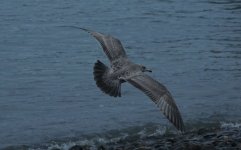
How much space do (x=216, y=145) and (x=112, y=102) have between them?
4.22 meters

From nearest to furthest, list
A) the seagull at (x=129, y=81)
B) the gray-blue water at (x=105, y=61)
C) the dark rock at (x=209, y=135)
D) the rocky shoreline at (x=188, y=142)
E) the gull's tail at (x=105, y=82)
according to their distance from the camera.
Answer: the seagull at (x=129, y=81) → the gull's tail at (x=105, y=82) → the rocky shoreline at (x=188, y=142) → the dark rock at (x=209, y=135) → the gray-blue water at (x=105, y=61)

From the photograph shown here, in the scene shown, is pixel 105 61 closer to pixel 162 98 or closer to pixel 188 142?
pixel 188 142

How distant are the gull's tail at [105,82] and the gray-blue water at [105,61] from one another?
2811 millimetres

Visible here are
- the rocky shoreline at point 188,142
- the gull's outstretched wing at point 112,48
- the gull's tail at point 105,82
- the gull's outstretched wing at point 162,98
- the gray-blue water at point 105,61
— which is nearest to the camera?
the gull's outstretched wing at point 162,98

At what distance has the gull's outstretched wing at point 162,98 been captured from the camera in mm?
10008

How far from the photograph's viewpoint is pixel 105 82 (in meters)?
10.7

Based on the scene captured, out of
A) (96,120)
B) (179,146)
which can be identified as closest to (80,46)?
(96,120)

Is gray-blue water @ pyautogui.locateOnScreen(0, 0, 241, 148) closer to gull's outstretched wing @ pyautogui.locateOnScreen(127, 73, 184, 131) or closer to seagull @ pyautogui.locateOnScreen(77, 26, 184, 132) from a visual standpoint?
seagull @ pyautogui.locateOnScreen(77, 26, 184, 132)

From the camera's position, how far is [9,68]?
690 inches

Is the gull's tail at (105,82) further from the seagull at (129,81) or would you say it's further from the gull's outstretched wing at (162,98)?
the gull's outstretched wing at (162,98)

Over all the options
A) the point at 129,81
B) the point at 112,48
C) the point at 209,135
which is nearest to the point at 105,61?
the point at 209,135

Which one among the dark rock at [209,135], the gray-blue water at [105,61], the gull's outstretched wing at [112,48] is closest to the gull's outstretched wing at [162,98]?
the gull's outstretched wing at [112,48]

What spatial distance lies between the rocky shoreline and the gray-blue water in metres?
1.00

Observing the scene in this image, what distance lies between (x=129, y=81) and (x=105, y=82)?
0.35 meters
